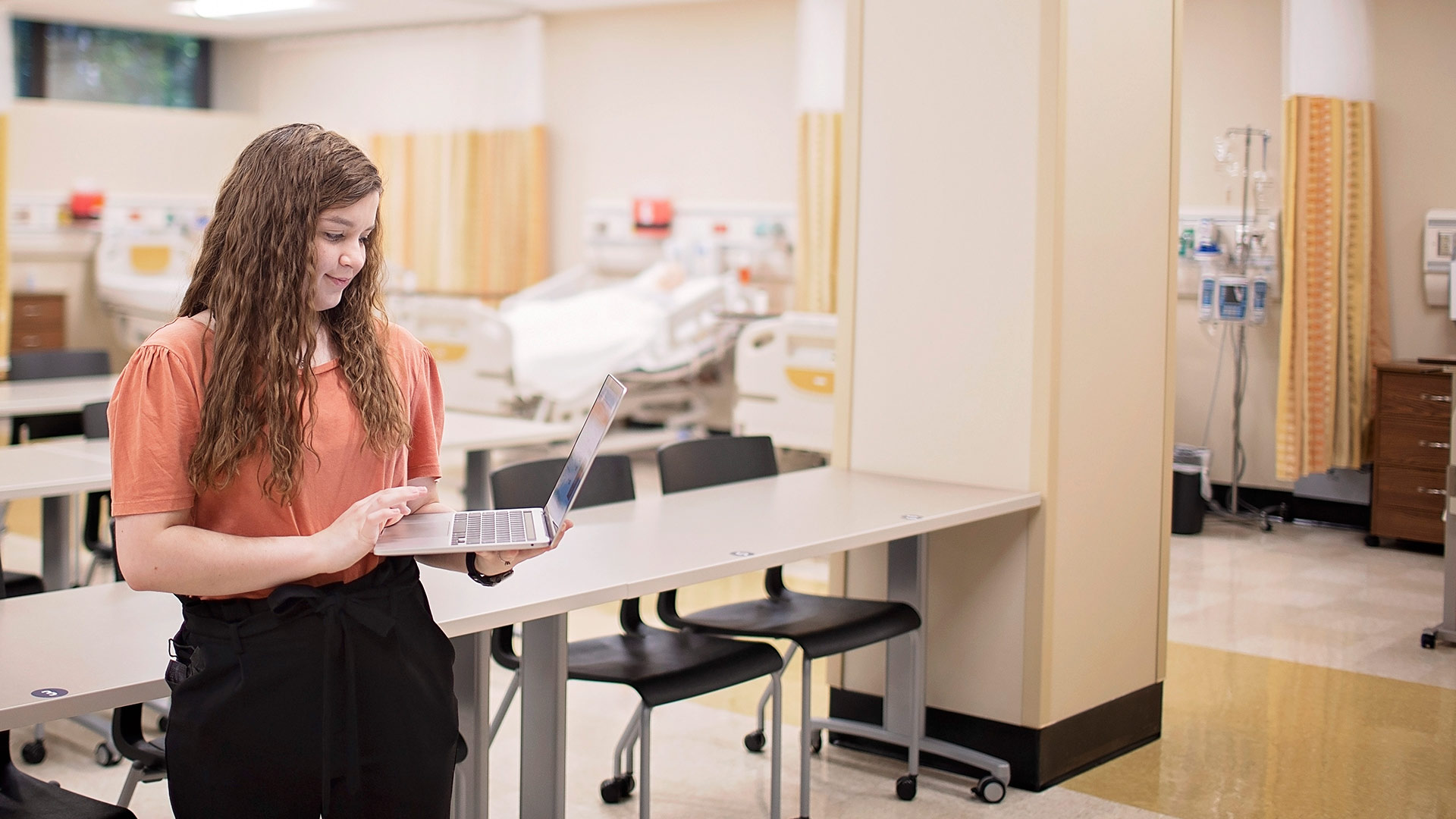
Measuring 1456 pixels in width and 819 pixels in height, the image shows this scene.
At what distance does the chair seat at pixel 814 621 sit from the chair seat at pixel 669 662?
0.07 meters

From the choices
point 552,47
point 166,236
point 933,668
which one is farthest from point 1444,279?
point 166,236

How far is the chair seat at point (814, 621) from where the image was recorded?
2918 mm

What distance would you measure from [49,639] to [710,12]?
7.00 m

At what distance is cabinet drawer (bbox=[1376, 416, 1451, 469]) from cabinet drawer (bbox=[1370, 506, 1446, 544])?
8.4 inches

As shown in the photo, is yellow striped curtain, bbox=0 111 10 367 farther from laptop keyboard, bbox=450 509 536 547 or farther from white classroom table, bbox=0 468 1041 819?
laptop keyboard, bbox=450 509 536 547

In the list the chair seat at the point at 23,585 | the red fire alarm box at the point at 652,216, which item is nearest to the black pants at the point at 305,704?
the chair seat at the point at 23,585

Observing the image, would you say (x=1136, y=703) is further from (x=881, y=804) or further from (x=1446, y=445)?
(x=1446, y=445)

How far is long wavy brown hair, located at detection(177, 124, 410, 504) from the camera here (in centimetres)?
148

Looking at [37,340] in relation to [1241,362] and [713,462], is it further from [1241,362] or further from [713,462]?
[1241,362]

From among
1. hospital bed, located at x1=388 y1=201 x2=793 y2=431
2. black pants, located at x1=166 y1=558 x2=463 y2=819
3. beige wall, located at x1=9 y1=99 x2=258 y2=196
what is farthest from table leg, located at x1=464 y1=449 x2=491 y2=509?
beige wall, located at x1=9 y1=99 x2=258 y2=196

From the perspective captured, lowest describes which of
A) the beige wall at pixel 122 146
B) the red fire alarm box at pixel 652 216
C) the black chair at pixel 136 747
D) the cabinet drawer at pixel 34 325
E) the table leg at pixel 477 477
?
the black chair at pixel 136 747

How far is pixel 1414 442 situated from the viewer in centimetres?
573

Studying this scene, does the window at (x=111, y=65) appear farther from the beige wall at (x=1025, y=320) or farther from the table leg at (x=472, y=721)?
the table leg at (x=472, y=721)

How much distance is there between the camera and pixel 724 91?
27.0 feet
